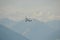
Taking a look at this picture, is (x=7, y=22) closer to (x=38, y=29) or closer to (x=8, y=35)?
(x=8, y=35)

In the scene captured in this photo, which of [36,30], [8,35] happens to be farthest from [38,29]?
[8,35]

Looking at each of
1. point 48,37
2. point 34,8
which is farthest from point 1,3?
point 48,37

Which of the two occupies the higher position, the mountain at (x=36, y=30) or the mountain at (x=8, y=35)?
the mountain at (x=36, y=30)

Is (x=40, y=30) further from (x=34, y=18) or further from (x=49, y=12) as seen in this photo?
(x=49, y=12)

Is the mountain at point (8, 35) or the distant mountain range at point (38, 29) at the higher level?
the distant mountain range at point (38, 29)

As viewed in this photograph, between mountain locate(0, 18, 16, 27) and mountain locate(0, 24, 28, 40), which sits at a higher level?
mountain locate(0, 18, 16, 27)
